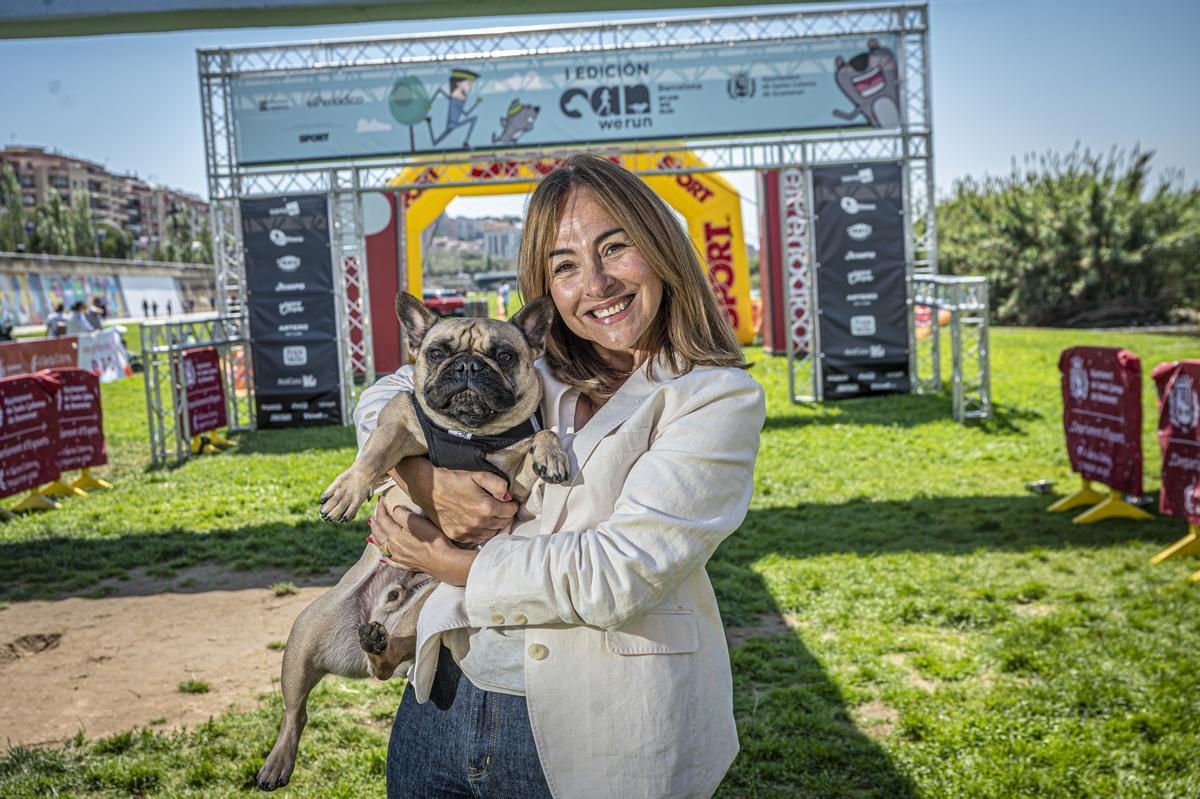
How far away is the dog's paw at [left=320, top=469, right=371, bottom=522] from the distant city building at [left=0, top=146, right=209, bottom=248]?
119430 mm

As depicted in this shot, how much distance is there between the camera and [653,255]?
2.02 meters

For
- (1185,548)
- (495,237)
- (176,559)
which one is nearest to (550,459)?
(1185,548)

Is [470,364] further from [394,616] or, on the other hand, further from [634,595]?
[634,595]

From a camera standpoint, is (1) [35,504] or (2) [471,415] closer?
(2) [471,415]

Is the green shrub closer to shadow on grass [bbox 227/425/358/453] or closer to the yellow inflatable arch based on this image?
the yellow inflatable arch

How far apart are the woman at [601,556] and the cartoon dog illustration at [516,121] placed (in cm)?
1194

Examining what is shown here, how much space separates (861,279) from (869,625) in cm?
887

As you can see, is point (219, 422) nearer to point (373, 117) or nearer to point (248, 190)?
point (248, 190)

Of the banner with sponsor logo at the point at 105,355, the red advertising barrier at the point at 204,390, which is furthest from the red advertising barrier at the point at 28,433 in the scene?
the banner with sponsor logo at the point at 105,355

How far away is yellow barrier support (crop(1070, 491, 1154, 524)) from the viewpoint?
795 centimetres

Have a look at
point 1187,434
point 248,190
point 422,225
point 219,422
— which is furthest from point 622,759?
point 422,225

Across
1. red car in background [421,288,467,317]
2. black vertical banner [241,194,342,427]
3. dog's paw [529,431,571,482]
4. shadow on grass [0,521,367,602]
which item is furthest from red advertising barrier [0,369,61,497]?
red car in background [421,288,467,317]

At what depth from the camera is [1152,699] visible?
4758 millimetres

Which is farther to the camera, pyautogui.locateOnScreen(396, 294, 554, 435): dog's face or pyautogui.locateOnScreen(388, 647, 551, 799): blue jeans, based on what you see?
pyautogui.locateOnScreen(396, 294, 554, 435): dog's face
